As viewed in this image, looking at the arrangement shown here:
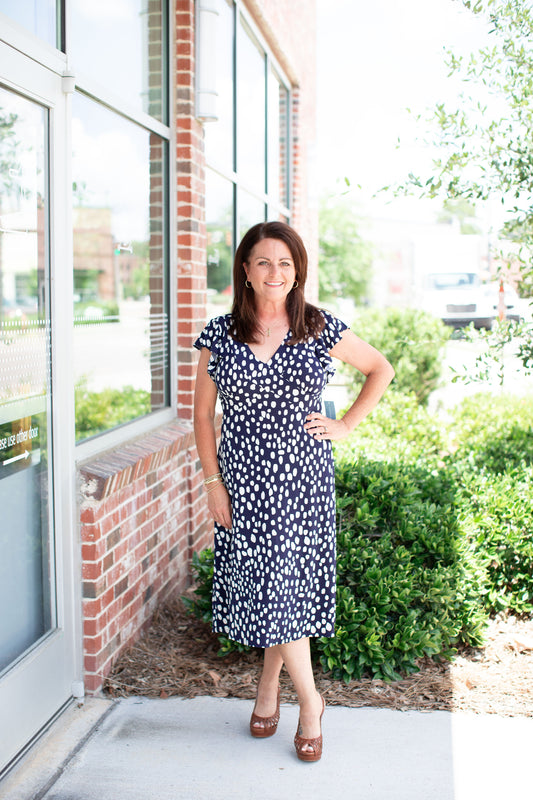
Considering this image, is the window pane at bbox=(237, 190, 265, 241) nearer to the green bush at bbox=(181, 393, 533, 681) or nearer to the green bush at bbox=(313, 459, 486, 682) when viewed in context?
the green bush at bbox=(181, 393, 533, 681)

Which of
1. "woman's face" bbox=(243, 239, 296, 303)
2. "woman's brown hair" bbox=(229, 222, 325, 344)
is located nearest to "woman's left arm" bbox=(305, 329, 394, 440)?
"woman's brown hair" bbox=(229, 222, 325, 344)

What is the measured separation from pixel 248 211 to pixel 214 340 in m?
4.09

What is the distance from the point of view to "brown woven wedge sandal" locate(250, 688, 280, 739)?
3.04 m

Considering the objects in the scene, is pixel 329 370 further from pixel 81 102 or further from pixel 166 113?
pixel 166 113

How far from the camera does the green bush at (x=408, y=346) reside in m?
10.6

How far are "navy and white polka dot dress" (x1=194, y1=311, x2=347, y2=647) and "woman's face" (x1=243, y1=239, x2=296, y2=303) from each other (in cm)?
17

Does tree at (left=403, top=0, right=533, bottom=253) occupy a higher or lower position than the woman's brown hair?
higher

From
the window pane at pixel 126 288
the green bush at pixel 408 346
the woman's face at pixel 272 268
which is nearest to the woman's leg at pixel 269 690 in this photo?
the woman's face at pixel 272 268

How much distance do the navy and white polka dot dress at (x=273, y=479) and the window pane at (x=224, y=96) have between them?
287 centimetres

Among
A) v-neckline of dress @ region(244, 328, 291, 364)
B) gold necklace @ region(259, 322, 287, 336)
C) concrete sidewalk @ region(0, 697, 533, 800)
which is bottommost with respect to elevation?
concrete sidewalk @ region(0, 697, 533, 800)

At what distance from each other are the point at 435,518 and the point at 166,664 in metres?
1.51

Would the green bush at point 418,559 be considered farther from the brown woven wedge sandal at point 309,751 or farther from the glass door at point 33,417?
the glass door at point 33,417

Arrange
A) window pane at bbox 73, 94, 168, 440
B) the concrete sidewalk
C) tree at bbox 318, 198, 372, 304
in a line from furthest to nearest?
tree at bbox 318, 198, 372, 304 < window pane at bbox 73, 94, 168, 440 < the concrete sidewalk

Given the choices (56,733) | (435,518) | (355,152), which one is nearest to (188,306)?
(435,518)
